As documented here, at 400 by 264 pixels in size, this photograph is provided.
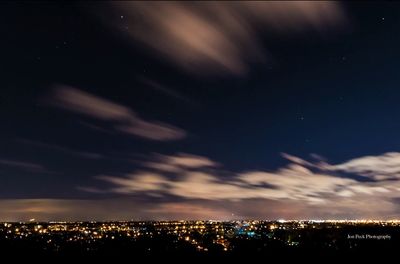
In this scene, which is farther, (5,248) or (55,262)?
(5,248)

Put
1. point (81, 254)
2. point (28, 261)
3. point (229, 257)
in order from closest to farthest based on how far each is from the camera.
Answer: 1. point (28, 261)
2. point (229, 257)
3. point (81, 254)

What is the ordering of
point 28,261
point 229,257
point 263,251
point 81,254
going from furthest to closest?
point 263,251 → point 81,254 → point 229,257 → point 28,261

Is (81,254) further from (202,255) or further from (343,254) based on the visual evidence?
(343,254)

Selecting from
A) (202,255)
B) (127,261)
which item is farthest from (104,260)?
(202,255)

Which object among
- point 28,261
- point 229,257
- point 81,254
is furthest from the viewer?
point 81,254

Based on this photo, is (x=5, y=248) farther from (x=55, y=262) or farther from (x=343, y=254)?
(x=343, y=254)

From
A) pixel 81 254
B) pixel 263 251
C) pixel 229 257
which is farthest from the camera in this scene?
pixel 263 251

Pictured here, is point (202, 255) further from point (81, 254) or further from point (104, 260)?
point (81, 254)

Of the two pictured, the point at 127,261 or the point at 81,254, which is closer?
the point at 127,261

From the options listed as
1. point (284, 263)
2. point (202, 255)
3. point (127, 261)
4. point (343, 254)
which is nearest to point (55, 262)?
point (127, 261)
